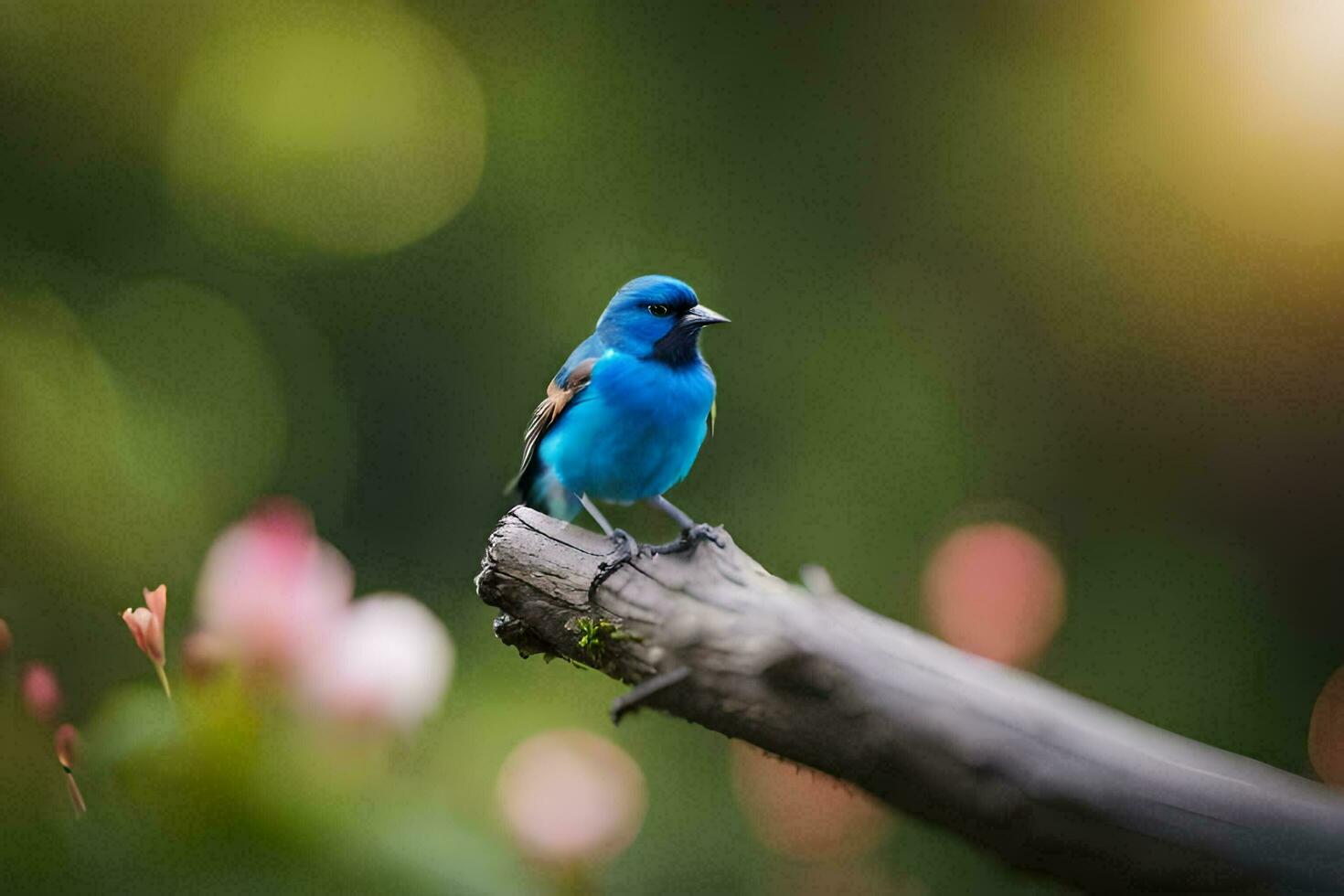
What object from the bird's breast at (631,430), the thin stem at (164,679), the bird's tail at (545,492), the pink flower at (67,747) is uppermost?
the bird's breast at (631,430)

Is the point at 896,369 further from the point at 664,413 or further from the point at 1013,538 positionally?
the point at 664,413

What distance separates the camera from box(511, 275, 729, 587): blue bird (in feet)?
7.39

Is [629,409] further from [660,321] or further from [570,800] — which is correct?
[570,800]

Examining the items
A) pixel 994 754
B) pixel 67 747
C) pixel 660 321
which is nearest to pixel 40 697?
pixel 67 747

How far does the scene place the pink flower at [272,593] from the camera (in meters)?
1.73

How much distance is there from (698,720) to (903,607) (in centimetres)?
233

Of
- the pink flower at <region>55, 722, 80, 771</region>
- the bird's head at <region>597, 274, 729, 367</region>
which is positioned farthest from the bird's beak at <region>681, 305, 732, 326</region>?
the pink flower at <region>55, 722, 80, 771</region>

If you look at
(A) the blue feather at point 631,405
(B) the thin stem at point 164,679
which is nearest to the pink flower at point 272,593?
(B) the thin stem at point 164,679

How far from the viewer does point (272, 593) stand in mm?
1777

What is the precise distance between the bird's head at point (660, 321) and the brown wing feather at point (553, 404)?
8cm

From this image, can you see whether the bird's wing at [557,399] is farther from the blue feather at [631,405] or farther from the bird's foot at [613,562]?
the bird's foot at [613,562]

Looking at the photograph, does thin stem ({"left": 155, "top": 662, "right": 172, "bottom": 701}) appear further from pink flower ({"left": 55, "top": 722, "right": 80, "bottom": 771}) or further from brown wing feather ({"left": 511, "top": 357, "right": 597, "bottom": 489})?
brown wing feather ({"left": 511, "top": 357, "right": 597, "bottom": 489})

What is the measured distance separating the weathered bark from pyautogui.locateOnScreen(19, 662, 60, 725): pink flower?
2.17 ft

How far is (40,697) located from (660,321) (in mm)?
1299
